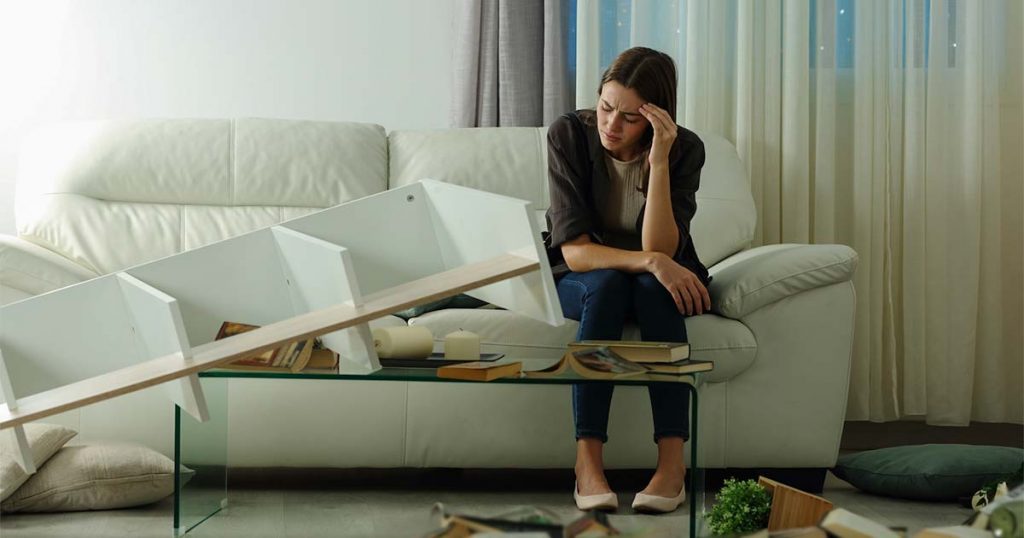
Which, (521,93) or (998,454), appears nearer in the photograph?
(998,454)

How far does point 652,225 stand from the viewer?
2430 millimetres

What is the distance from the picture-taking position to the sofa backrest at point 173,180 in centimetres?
289

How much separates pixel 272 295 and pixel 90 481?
1.87 ft

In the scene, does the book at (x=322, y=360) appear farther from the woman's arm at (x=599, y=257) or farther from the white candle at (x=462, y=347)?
the woman's arm at (x=599, y=257)

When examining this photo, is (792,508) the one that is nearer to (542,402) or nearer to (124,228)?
(542,402)

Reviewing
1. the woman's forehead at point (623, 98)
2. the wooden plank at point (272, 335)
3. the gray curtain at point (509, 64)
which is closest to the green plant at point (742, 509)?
the wooden plank at point (272, 335)

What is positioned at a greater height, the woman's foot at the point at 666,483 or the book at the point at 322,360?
the book at the point at 322,360

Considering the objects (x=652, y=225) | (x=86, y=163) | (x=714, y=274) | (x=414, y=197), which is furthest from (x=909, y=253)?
(x=86, y=163)

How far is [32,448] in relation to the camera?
6.99ft

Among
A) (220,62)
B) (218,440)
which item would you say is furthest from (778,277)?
(220,62)

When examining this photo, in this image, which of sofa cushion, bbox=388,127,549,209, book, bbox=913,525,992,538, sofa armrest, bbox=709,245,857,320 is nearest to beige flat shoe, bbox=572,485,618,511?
sofa armrest, bbox=709,245,857,320

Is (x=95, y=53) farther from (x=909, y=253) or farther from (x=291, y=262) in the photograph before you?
(x=909, y=253)

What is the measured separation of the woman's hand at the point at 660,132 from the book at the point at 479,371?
31.4 inches

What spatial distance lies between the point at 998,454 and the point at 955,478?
4.9 inches
